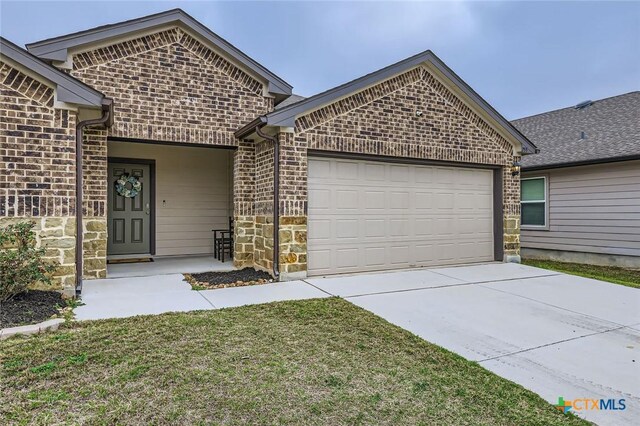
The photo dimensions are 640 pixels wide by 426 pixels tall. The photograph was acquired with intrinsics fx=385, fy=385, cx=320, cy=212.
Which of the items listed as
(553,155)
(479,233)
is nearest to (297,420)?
(479,233)

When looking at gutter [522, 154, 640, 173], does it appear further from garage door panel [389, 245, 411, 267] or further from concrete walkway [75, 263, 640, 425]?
garage door panel [389, 245, 411, 267]

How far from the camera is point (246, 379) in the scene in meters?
3.12

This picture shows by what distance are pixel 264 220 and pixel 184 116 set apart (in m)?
2.58

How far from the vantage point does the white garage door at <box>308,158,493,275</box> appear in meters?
7.59

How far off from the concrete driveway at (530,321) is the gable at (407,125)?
2.67 meters

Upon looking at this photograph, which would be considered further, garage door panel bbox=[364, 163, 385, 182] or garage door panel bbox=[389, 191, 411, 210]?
garage door panel bbox=[389, 191, 411, 210]

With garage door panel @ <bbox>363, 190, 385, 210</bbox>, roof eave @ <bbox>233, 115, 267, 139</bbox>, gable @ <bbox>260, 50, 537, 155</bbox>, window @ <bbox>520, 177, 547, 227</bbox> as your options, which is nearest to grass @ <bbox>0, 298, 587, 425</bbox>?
roof eave @ <bbox>233, 115, 267, 139</bbox>

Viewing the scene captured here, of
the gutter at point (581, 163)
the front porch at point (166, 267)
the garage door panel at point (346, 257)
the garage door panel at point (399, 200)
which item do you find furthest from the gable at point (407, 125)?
the front porch at point (166, 267)

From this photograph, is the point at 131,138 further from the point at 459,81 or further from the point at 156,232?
the point at 459,81

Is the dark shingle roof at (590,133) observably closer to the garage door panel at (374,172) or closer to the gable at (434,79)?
the gable at (434,79)

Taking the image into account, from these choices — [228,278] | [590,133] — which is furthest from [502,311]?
[590,133]

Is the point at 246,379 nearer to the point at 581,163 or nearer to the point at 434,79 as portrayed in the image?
the point at 434,79

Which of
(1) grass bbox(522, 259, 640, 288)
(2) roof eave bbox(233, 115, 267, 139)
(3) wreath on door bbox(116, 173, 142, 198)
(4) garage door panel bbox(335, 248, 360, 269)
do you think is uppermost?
(2) roof eave bbox(233, 115, 267, 139)

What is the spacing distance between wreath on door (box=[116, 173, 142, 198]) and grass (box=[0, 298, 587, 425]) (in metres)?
5.98
